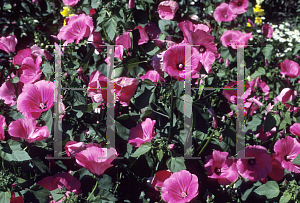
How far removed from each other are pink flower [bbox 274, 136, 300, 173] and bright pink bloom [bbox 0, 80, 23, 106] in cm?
122

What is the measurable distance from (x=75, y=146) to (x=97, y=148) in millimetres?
85

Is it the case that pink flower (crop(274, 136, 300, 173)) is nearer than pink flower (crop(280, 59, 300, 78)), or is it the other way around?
pink flower (crop(274, 136, 300, 173))

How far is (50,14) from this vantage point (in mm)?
2826

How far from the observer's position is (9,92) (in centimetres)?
140

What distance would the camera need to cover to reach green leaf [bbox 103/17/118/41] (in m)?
1.15

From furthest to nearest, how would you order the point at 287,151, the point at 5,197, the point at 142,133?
1. the point at 287,151
2. the point at 142,133
3. the point at 5,197

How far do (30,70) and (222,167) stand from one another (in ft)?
3.13

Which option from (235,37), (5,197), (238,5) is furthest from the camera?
(238,5)

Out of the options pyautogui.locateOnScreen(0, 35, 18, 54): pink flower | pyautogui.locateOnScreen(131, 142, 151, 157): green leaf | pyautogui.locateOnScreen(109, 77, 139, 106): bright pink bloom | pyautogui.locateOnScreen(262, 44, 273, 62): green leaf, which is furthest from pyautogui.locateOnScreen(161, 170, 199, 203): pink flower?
pyautogui.locateOnScreen(262, 44, 273, 62): green leaf

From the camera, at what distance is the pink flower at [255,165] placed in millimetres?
1215

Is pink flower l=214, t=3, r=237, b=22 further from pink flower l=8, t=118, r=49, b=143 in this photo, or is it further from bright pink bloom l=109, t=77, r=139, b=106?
pink flower l=8, t=118, r=49, b=143

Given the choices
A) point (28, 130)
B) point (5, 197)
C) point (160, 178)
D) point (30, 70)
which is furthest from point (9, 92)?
point (160, 178)

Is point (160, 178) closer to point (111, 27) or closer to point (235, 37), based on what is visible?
point (111, 27)

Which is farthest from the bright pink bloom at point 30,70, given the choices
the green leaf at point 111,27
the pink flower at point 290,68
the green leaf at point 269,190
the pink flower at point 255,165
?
the pink flower at point 290,68
